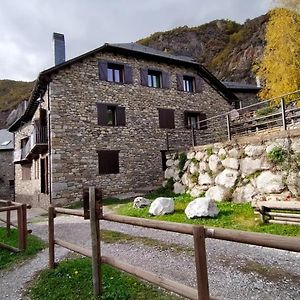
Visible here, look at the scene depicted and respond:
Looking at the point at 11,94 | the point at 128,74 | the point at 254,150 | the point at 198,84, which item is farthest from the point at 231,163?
the point at 11,94

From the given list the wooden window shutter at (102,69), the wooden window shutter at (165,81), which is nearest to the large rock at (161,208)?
the wooden window shutter at (102,69)

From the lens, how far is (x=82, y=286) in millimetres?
4012

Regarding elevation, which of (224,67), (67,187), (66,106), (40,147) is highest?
(224,67)

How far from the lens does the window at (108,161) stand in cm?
1591

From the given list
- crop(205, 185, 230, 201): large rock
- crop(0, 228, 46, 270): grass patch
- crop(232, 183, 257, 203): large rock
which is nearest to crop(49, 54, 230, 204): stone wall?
crop(205, 185, 230, 201): large rock

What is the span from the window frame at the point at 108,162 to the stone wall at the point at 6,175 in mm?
17519

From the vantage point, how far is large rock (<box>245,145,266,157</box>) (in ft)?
31.9

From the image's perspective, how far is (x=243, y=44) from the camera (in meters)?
37.7

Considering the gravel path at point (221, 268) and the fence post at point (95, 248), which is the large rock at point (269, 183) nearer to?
the gravel path at point (221, 268)

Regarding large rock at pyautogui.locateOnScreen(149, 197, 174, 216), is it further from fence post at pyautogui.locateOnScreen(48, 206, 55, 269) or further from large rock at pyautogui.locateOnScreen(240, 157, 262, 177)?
fence post at pyautogui.locateOnScreen(48, 206, 55, 269)

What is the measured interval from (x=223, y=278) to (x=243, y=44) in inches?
1515

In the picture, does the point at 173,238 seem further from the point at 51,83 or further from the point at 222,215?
the point at 51,83

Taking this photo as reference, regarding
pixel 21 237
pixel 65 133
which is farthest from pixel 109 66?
pixel 21 237

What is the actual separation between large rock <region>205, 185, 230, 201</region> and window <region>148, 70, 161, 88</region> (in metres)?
9.44
